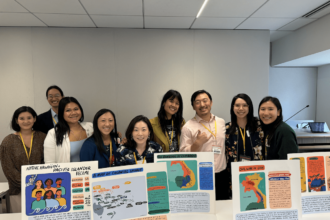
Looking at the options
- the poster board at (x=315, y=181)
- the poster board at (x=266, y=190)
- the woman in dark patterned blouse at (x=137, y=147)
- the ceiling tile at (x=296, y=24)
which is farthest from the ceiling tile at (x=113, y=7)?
the ceiling tile at (x=296, y=24)

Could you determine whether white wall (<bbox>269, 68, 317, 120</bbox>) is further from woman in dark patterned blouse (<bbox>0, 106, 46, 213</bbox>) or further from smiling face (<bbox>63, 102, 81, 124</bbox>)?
woman in dark patterned blouse (<bbox>0, 106, 46, 213</bbox>)

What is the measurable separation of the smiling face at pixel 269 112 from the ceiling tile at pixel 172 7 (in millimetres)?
1779

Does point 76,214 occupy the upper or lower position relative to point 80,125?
lower

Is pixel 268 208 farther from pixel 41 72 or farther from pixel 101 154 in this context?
pixel 41 72

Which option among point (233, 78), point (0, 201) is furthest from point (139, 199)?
point (233, 78)

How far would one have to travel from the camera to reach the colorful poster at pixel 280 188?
1196mm

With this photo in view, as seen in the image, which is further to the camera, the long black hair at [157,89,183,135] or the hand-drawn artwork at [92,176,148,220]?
the long black hair at [157,89,183,135]

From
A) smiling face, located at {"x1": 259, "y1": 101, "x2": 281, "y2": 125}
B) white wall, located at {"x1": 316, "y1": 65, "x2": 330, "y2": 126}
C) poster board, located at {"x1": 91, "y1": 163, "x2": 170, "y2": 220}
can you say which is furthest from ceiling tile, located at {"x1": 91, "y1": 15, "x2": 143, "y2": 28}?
white wall, located at {"x1": 316, "y1": 65, "x2": 330, "y2": 126}

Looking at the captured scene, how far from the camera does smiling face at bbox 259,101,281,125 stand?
74.8 inches

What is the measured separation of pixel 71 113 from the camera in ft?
6.96

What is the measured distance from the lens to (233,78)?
3.93 m

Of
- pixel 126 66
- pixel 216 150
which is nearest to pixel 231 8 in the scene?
pixel 126 66

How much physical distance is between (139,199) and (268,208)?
0.81 m

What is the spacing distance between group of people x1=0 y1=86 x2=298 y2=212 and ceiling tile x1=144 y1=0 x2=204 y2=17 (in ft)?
4.68
